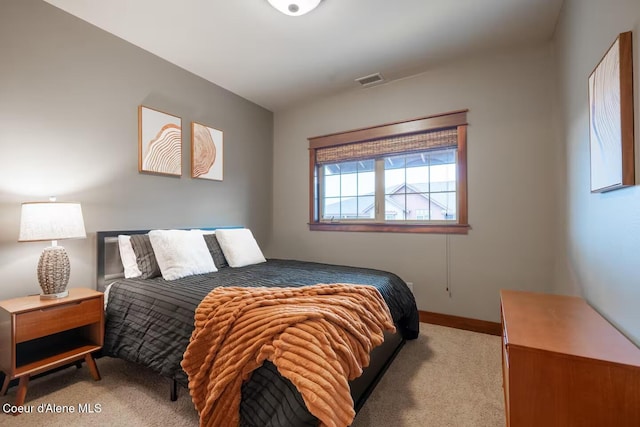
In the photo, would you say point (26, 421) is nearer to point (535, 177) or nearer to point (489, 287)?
point (489, 287)

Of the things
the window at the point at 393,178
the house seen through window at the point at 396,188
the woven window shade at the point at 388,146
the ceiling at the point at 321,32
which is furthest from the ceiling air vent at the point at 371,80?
the house seen through window at the point at 396,188

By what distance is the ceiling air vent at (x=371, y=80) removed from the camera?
121 inches

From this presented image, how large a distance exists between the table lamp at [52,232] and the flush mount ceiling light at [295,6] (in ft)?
6.38

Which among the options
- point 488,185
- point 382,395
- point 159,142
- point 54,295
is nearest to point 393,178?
point 488,185

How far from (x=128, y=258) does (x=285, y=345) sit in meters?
1.88

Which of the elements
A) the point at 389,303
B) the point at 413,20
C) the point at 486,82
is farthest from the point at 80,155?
the point at 486,82

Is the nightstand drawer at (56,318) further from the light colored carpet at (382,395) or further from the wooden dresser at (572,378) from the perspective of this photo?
the wooden dresser at (572,378)

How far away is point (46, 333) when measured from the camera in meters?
1.69

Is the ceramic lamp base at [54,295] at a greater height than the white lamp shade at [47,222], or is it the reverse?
the white lamp shade at [47,222]

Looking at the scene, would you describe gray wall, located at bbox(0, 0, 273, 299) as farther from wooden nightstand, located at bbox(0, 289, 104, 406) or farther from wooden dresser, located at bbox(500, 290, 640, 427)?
wooden dresser, located at bbox(500, 290, 640, 427)

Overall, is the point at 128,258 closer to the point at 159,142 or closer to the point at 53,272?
the point at 53,272

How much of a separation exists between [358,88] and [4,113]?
10.0 feet

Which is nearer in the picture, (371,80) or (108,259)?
(108,259)

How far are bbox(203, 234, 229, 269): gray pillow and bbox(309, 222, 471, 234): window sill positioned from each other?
50.9 inches
